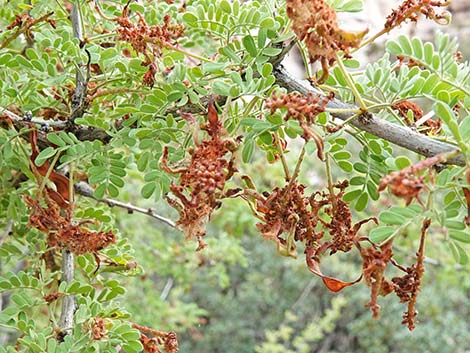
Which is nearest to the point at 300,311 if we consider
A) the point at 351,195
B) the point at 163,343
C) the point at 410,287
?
the point at 163,343

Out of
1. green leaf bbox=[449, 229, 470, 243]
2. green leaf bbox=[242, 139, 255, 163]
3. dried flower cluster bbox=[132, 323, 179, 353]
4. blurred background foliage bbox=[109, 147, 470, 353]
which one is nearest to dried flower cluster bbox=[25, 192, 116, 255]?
dried flower cluster bbox=[132, 323, 179, 353]

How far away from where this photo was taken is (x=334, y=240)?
775mm

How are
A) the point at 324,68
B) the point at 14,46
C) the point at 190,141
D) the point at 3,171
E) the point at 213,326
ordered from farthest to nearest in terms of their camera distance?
the point at 213,326 → the point at 14,46 → the point at 3,171 → the point at 190,141 → the point at 324,68

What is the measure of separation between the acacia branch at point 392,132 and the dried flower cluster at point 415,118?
0.21ft

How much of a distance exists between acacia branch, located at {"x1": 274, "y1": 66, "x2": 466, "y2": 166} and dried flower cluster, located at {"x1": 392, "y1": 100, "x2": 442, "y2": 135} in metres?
0.07

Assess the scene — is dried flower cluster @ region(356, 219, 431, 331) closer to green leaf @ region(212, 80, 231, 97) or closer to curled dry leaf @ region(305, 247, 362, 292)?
curled dry leaf @ region(305, 247, 362, 292)

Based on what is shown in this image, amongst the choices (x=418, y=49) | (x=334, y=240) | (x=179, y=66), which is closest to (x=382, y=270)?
(x=334, y=240)

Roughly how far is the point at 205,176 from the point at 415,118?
32cm

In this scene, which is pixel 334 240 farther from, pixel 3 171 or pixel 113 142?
pixel 3 171

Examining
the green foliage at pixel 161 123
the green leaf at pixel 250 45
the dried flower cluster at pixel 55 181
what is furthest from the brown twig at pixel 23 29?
the green leaf at pixel 250 45

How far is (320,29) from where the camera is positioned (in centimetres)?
63

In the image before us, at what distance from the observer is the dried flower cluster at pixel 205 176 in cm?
67

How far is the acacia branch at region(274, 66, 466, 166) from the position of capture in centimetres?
68

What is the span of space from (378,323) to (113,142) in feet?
A: 11.6
